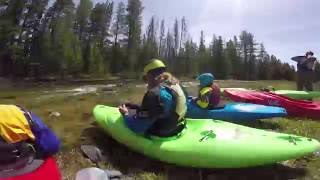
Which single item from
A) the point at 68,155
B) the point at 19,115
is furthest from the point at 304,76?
the point at 19,115

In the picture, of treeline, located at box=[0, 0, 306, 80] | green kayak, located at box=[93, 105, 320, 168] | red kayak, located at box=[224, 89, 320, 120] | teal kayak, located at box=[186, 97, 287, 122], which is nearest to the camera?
green kayak, located at box=[93, 105, 320, 168]

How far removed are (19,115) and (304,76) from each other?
13.1 m

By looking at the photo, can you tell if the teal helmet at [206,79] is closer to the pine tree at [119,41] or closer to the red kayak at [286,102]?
the red kayak at [286,102]

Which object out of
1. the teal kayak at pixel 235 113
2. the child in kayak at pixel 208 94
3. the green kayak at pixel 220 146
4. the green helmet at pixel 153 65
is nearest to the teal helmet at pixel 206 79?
the child in kayak at pixel 208 94

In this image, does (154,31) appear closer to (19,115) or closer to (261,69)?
(261,69)

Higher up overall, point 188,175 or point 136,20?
point 136,20

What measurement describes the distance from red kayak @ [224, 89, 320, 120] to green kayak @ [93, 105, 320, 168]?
14.0 ft

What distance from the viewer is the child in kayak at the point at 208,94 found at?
944 centimetres

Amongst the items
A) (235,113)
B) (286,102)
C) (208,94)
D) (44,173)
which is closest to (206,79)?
(208,94)

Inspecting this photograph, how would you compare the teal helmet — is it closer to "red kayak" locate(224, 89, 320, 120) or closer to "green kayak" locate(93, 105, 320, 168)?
"green kayak" locate(93, 105, 320, 168)

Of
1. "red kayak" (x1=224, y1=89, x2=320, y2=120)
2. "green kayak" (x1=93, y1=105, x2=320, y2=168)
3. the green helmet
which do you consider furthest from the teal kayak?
the green helmet

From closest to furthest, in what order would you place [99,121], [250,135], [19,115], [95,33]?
[19,115], [250,135], [99,121], [95,33]

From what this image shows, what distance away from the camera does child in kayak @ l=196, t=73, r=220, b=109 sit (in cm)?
944

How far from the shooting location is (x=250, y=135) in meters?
6.72
